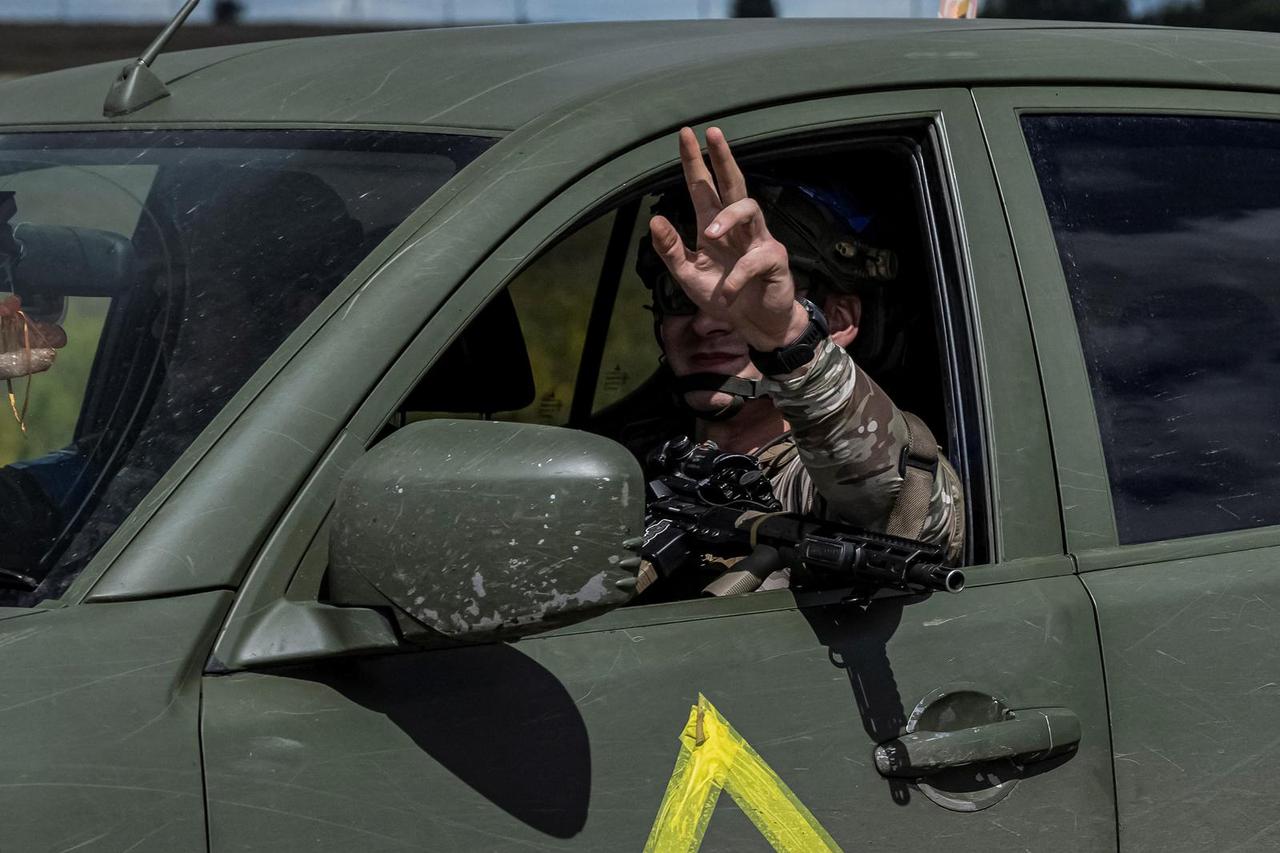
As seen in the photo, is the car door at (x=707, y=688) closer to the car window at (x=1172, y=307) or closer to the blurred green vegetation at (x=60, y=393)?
the car window at (x=1172, y=307)

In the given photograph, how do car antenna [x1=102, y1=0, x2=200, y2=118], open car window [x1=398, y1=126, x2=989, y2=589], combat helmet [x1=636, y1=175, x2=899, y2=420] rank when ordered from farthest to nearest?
combat helmet [x1=636, y1=175, x2=899, y2=420] → car antenna [x1=102, y1=0, x2=200, y2=118] → open car window [x1=398, y1=126, x2=989, y2=589]

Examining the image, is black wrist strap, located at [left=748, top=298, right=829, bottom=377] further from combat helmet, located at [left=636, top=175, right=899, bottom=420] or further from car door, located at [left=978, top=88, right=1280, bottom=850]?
combat helmet, located at [left=636, top=175, right=899, bottom=420]

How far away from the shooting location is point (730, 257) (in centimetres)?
187

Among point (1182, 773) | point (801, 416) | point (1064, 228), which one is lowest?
point (1182, 773)

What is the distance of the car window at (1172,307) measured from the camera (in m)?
2.12

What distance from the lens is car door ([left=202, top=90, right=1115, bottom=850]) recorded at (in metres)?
1.59

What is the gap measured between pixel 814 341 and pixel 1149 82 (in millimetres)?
716

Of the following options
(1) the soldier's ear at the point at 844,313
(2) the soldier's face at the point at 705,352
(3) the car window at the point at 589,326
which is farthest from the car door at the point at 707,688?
(3) the car window at the point at 589,326

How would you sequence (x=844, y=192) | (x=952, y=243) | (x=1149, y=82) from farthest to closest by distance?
1. (x=844, y=192)
2. (x=1149, y=82)
3. (x=952, y=243)

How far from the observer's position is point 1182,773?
2.00 meters

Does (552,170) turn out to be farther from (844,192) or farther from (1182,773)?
(1182,773)

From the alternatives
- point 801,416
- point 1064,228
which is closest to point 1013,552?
point 801,416

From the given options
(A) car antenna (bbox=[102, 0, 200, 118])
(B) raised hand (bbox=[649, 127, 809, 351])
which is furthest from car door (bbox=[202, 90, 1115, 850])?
(A) car antenna (bbox=[102, 0, 200, 118])

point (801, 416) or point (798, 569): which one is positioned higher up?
point (801, 416)
